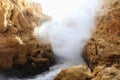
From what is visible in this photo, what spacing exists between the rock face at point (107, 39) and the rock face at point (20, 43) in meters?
4.71

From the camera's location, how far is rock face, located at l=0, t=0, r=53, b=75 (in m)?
18.8

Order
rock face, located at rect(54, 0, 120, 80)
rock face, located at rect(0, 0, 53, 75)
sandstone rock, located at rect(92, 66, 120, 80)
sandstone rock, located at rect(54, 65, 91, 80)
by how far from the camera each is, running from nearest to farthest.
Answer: sandstone rock, located at rect(92, 66, 120, 80) < sandstone rock, located at rect(54, 65, 91, 80) < rock face, located at rect(54, 0, 120, 80) < rock face, located at rect(0, 0, 53, 75)

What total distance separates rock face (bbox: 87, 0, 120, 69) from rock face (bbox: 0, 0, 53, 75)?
4.71 metres

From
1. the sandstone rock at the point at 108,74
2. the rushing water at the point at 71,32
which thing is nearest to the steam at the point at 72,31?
the rushing water at the point at 71,32

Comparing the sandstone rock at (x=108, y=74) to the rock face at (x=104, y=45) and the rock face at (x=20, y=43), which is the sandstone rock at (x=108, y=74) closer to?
the rock face at (x=104, y=45)

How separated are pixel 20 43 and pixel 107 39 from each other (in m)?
6.48

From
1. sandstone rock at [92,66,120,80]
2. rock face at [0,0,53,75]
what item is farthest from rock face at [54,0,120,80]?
rock face at [0,0,53,75]

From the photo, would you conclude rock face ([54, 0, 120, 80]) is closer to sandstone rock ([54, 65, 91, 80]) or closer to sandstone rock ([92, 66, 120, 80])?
sandstone rock ([54, 65, 91, 80])

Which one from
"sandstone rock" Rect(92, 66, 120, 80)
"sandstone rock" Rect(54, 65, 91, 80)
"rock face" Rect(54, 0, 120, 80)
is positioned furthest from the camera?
"rock face" Rect(54, 0, 120, 80)

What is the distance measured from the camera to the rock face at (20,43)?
18.8m

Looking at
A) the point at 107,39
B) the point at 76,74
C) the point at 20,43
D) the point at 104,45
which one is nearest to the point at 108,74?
the point at 76,74

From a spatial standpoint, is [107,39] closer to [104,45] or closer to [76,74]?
[104,45]

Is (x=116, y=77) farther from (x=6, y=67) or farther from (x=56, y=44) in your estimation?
(x=56, y=44)

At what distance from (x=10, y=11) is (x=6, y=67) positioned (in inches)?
167
